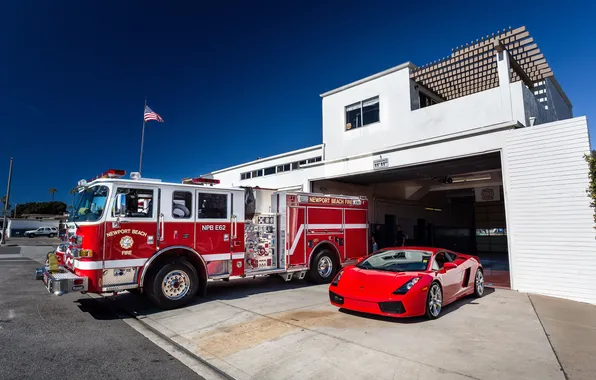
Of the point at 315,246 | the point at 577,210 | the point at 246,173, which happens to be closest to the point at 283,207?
the point at 315,246

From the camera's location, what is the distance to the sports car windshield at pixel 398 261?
6.61m

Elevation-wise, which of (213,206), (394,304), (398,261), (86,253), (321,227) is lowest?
(394,304)

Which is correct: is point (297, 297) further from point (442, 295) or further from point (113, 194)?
point (113, 194)

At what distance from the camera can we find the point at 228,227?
8.14 meters

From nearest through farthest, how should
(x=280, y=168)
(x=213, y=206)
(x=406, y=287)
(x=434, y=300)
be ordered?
(x=406, y=287) → (x=434, y=300) → (x=213, y=206) → (x=280, y=168)

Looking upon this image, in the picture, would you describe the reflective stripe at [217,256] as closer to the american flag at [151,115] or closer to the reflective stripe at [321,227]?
the reflective stripe at [321,227]

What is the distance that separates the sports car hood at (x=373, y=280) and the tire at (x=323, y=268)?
3.26 meters

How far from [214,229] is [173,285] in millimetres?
1442

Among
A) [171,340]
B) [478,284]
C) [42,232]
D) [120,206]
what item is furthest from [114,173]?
[42,232]

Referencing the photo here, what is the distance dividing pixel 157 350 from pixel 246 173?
21.4 meters

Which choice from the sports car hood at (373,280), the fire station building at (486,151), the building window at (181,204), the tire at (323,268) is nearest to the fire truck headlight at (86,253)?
the building window at (181,204)

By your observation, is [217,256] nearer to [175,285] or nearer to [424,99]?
[175,285]

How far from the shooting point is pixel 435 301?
6.23 m

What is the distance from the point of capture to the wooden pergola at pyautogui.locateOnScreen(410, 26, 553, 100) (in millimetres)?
10680
